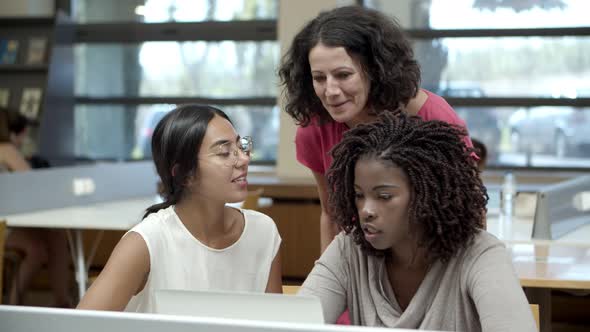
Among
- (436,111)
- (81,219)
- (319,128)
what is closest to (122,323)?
(436,111)

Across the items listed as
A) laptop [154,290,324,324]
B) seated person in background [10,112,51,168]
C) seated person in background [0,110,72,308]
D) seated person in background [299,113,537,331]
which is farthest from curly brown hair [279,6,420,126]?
seated person in background [10,112,51,168]

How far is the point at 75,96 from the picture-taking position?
24.7ft

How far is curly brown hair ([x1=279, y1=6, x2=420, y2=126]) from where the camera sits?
82.9 inches

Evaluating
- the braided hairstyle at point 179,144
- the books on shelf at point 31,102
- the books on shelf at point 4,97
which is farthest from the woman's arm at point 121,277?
→ the books on shelf at point 4,97

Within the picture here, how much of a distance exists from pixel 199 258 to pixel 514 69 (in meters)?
4.73

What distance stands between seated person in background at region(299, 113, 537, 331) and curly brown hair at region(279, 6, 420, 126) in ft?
1.47

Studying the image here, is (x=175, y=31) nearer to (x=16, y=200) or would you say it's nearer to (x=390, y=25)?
(x=16, y=200)

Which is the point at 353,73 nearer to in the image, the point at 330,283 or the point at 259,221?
the point at 259,221

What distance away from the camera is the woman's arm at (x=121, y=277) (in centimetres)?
181

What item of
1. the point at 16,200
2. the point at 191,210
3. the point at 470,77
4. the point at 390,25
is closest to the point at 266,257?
the point at 191,210

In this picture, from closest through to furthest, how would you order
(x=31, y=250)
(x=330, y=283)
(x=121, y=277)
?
(x=330, y=283) → (x=121, y=277) → (x=31, y=250)

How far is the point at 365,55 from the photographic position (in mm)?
2119

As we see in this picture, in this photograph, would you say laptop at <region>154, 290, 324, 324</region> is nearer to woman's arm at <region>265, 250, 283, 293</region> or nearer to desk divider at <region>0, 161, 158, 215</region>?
woman's arm at <region>265, 250, 283, 293</region>

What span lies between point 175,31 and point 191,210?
5.26 meters
